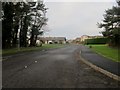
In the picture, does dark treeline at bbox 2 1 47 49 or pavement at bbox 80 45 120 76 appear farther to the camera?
dark treeline at bbox 2 1 47 49

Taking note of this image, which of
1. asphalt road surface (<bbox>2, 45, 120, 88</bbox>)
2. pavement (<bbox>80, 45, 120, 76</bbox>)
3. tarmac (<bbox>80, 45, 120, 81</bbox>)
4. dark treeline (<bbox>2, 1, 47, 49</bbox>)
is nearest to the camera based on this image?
asphalt road surface (<bbox>2, 45, 120, 88</bbox>)

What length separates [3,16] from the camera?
4731 cm

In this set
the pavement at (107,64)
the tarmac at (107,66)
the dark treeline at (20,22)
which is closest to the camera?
the tarmac at (107,66)

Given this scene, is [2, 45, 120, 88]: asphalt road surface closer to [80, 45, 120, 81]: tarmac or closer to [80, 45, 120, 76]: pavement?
[80, 45, 120, 81]: tarmac

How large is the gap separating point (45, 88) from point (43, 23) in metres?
63.9

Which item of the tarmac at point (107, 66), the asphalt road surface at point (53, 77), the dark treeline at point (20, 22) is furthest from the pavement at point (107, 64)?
the dark treeline at point (20, 22)

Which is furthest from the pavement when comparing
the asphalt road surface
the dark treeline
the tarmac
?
the dark treeline

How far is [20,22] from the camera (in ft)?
197

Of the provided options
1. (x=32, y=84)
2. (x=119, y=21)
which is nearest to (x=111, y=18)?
(x=119, y=21)

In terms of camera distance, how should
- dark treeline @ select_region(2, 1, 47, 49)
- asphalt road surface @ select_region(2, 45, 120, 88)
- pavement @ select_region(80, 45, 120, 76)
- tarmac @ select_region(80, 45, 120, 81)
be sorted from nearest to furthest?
1. asphalt road surface @ select_region(2, 45, 120, 88)
2. tarmac @ select_region(80, 45, 120, 81)
3. pavement @ select_region(80, 45, 120, 76)
4. dark treeline @ select_region(2, 1, 47, 49)

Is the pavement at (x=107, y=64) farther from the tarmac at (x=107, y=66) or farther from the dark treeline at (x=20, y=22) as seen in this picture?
the dark treeline at (x=20, y=22)

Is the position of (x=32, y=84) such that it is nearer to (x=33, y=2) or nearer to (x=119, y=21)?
(x=119, y=21)

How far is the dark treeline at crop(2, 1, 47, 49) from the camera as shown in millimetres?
47812

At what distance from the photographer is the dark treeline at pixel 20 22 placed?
4781 cm
